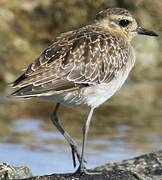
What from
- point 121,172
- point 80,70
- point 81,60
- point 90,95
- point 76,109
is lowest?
point 121,172

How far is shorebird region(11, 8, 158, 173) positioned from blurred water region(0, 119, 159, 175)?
2.88m

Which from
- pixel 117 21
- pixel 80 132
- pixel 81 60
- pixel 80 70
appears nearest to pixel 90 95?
pixel 80 70

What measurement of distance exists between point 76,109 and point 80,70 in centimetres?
675

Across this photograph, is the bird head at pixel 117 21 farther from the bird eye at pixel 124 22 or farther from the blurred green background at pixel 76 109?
the blurred green background at pixel 76 109

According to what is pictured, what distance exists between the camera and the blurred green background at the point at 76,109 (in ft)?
46.4

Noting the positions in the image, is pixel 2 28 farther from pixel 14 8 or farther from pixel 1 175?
pixel 1 175

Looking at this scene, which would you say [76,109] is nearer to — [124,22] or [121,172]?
[124,22]

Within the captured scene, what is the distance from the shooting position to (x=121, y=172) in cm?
916

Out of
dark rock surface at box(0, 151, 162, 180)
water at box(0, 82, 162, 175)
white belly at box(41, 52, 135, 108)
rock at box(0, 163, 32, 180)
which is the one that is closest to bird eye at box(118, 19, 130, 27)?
white belly at box(41, 52, 135, 108)

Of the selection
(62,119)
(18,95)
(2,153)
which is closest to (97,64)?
(18,95)

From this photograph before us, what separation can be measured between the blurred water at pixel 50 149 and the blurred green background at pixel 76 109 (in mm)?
17

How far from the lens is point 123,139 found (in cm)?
1423

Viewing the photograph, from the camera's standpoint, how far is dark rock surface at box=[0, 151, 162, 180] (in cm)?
895

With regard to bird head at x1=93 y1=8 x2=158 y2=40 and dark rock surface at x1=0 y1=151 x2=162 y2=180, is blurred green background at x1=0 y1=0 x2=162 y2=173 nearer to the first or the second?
dark rock surface at x1=0 y1=151 x2=162 y2=180
